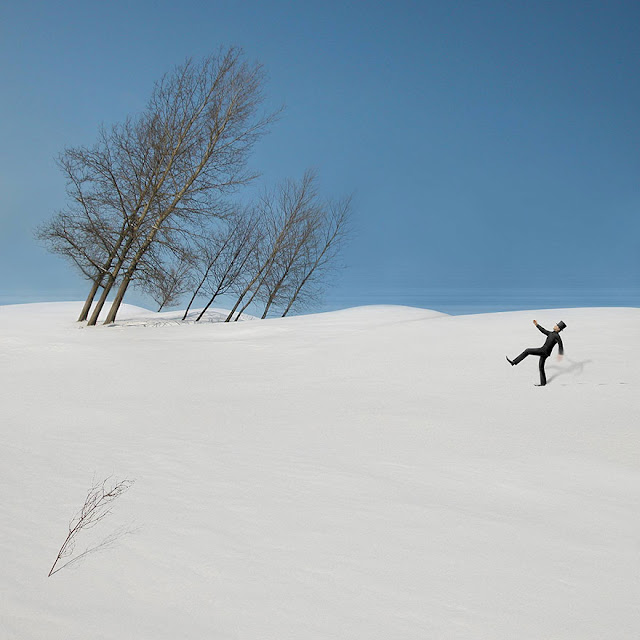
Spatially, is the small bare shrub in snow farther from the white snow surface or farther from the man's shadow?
the man's shadow

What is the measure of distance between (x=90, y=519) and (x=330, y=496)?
5.96ft

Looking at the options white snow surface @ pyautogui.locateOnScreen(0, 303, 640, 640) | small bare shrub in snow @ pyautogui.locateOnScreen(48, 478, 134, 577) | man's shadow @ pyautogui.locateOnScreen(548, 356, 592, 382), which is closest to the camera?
white snow surface @ pyautogui.locateOnScreen(0, 303, 640, 640)

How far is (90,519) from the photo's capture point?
11.8 feet

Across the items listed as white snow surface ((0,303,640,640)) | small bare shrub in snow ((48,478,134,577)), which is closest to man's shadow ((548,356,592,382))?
white snow surface ((0,303,640,640))

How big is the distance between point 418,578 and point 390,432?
3.59 m

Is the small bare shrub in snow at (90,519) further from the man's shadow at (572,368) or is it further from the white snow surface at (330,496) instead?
the man's shadow at (572,368)

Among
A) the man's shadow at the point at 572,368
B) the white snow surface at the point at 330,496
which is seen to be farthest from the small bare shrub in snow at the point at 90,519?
the man's shadow at the point at 572,368

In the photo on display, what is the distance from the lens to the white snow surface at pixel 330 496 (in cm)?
281

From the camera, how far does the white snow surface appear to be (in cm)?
281

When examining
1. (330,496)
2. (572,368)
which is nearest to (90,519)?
(330,496)

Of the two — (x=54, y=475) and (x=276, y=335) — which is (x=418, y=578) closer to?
(x=54, y=475)

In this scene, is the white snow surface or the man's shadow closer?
the white snow surface

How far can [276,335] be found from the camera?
13.5 metres

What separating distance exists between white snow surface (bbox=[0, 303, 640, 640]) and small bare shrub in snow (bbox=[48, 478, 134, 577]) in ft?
0.22
